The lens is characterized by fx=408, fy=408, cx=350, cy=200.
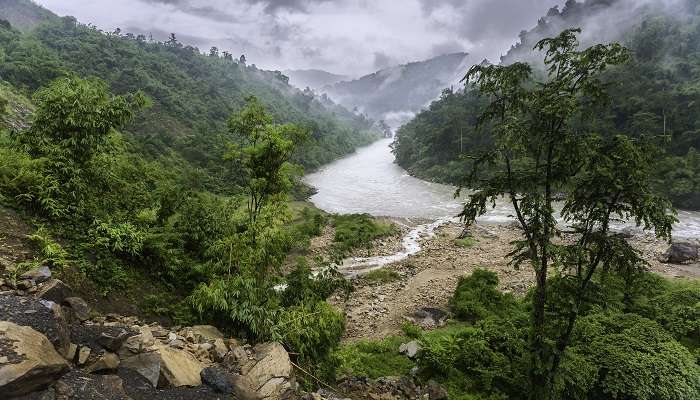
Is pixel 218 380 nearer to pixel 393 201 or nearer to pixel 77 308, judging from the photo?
pixel 77 308

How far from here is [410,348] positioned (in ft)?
37.7

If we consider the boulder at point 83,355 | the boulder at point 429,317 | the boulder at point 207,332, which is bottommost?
the boulder at point 429,317

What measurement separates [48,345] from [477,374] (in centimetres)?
869

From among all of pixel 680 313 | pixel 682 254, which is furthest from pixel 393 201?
pixel 680 313

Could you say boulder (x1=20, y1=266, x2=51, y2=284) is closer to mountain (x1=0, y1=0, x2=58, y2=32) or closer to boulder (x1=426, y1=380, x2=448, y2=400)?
boulder (x1=426, y1=380, x2=448, y2=400)

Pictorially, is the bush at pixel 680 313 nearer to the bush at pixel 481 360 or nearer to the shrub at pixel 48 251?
Result: the bush at pixel 481 360

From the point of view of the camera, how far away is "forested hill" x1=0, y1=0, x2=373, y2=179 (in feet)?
155

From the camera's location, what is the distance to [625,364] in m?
8.45

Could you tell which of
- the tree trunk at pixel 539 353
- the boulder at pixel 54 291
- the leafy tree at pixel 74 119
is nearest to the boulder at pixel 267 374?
the boulder at pixel 54 291

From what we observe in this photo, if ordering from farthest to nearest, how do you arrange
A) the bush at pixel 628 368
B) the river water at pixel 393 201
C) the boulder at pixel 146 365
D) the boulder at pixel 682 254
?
the river water at pixel 393 201 < the boulder at pixel 682 254 < the bush at pixel 628 368 < the boulder at pixel 146 365

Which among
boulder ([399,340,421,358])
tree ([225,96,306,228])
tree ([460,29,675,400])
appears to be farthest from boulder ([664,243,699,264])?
tree ([225,96,306,228])

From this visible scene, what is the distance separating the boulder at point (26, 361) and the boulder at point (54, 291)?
3.77ft

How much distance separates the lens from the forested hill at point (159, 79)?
47281 millimetres

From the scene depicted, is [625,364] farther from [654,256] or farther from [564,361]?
[654,256]
